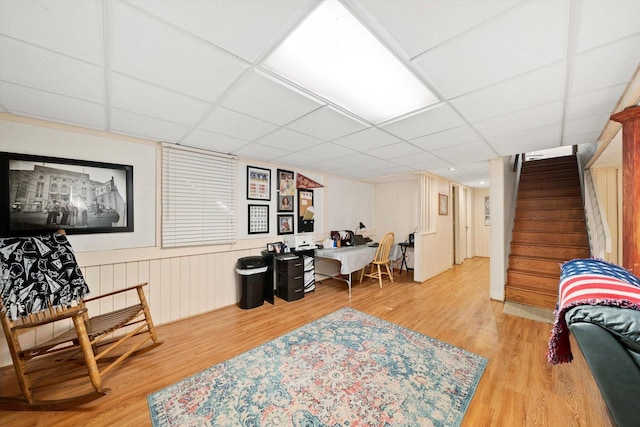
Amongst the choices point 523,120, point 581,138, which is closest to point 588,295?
point 523,120

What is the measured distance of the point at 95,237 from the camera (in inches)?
97.5

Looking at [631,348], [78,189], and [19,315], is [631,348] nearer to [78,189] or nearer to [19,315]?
[19,315]

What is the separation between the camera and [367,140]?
2811 mm

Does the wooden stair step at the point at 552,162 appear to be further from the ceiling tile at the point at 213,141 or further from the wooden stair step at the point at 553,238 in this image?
the ceiling tile at the point at 213,141

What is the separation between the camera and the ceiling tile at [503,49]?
1067mm

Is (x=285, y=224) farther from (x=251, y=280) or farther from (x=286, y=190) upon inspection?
(x=251, y=280)

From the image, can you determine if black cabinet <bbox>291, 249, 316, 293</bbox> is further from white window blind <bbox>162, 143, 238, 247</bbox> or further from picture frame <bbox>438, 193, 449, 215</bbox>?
picture frame <bbox>438, 193, 449, 215</bbox>

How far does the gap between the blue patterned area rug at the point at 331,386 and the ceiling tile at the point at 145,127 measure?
2380mm

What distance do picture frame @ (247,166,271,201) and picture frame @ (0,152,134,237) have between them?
1.50 meters

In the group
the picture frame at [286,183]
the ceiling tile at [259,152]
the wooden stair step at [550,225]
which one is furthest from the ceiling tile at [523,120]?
the picture frame at [286,183]

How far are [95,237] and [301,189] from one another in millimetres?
2975

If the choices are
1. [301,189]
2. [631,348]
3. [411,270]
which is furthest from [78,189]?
[411,270]

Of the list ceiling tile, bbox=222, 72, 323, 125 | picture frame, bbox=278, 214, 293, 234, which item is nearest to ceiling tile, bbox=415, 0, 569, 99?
ceiling tile, bbox=222, 72, 323, 125

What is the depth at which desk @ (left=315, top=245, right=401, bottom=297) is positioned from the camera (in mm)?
3901
